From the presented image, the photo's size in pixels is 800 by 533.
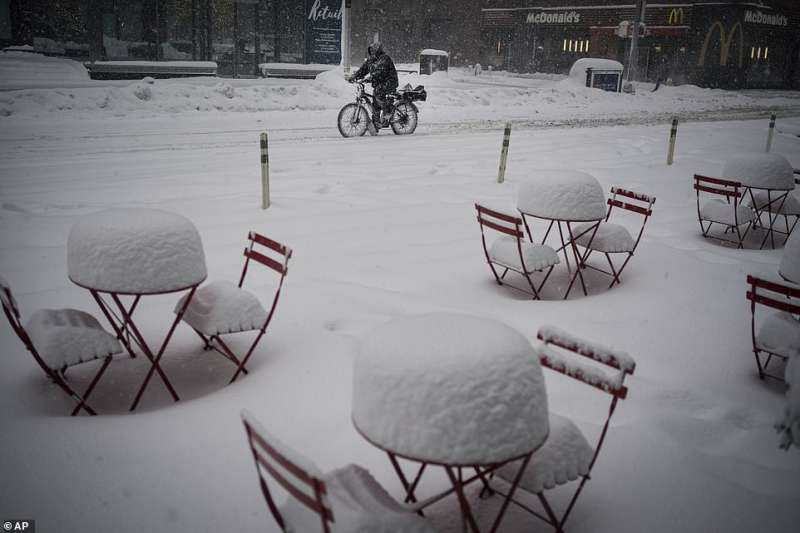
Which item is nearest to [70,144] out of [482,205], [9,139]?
[9,139]

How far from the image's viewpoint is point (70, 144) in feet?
38.5

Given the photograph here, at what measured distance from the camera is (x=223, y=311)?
→ 448cm

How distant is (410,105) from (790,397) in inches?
537

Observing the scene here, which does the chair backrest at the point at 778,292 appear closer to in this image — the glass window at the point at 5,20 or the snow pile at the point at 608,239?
the snow pile at the point at 608,239

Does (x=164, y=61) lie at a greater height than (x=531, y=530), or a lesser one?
greater

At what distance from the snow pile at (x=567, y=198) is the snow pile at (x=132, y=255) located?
3350 mm

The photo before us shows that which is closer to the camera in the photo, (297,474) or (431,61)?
(297,474)

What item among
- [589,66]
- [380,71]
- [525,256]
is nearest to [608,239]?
[525,256]

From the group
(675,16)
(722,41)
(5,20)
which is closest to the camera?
(5,20)

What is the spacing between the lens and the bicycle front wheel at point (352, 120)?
1432cm

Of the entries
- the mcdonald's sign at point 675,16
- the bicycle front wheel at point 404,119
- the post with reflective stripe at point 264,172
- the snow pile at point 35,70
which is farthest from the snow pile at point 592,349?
the mcdonald's sign at point 675,16

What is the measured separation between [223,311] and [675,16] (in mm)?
38393

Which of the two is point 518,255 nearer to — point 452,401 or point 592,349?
point 592,349

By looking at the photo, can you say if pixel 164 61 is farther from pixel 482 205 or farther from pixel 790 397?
pixel 790 397
